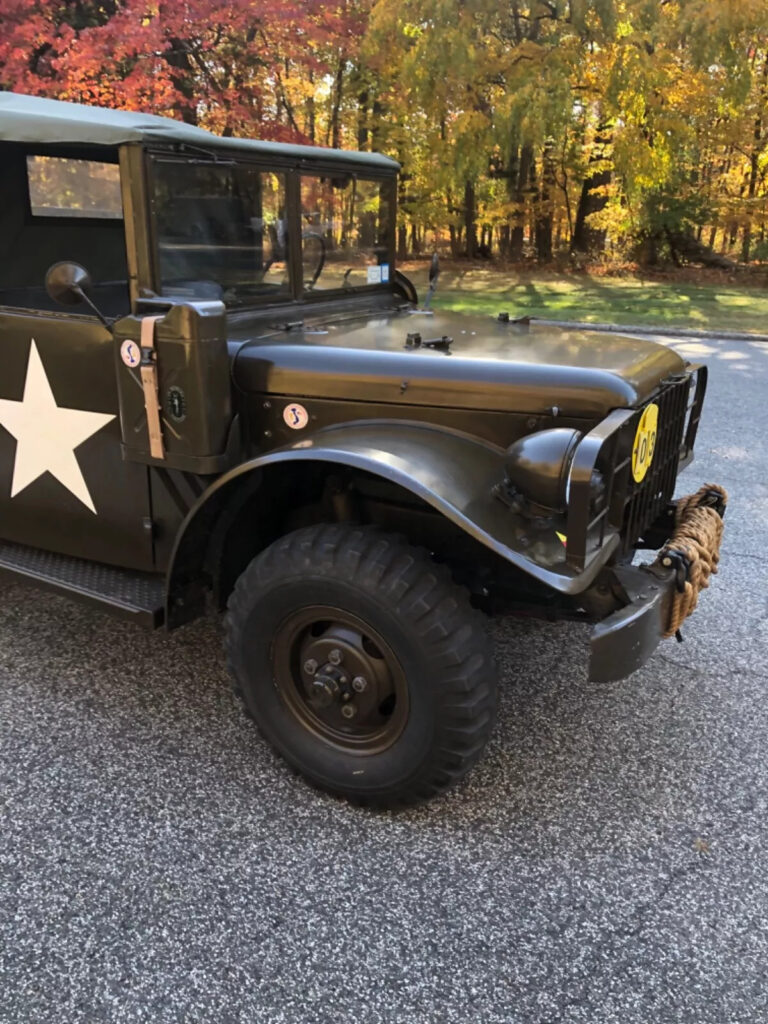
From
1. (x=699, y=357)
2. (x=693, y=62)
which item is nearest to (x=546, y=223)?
(x=693, y=62)

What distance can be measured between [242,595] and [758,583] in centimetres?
272

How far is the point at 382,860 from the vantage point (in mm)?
2416

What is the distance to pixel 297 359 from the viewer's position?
111 inches

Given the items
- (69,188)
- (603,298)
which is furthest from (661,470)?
(603,298)

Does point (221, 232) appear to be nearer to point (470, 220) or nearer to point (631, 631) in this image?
point (631, 631)

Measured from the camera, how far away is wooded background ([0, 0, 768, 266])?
9.74m

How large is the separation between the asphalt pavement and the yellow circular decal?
948 mm

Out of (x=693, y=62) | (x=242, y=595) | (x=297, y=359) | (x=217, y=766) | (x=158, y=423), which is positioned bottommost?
(x=217, y=766)

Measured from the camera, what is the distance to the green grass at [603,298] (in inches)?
502

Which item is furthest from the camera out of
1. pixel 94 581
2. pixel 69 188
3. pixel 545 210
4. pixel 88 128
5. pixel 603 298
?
pixel 545 210

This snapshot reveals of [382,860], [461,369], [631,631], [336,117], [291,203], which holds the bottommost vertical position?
[382,860]

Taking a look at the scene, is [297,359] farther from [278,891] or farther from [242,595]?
[278,891]

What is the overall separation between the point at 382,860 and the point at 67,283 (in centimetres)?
189

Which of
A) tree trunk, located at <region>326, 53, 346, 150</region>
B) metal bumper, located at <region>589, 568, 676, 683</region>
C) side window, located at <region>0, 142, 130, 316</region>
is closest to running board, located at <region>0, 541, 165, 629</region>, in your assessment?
side window, located at <region>0, 142, 130, 316</region>
